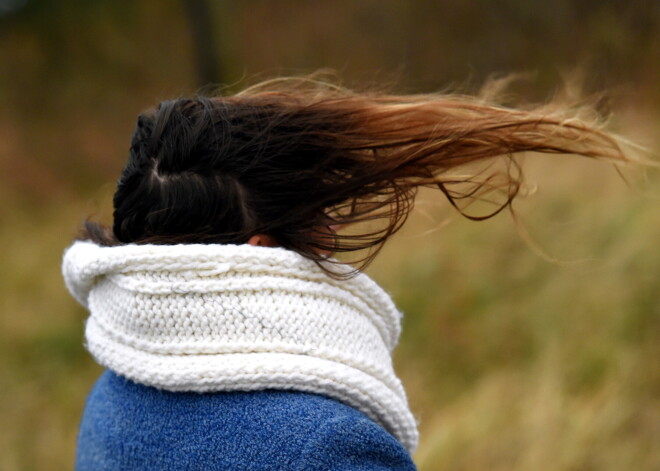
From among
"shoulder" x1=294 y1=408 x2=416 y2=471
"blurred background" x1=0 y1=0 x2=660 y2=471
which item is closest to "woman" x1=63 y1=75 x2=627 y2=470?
"shoulder" x1=294 y1=408 x2=416 y2=471

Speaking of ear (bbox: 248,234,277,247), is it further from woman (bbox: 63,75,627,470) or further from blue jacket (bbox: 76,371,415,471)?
blue jacket (bbox: 76,371,415,471)

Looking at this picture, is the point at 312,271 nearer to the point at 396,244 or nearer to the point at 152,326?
the point at 152,326

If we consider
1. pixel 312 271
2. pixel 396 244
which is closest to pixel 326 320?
pixel 312 271

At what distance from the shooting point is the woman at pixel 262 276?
41.9 inches

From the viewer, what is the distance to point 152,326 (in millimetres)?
1104

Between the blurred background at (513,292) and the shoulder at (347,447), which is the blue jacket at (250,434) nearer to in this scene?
the shoulder at (347,447)

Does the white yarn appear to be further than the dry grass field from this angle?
No

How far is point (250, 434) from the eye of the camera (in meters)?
1.05

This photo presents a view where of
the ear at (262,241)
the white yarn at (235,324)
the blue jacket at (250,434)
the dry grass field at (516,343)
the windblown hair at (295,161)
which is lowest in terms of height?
the blue jacket at (250,434)

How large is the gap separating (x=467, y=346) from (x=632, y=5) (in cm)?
422

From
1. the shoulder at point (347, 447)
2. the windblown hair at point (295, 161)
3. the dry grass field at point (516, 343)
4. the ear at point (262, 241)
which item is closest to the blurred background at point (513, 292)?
the dry grass field at point (516, 343)

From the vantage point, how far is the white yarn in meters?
1.07

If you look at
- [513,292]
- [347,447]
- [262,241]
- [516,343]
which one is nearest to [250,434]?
[347,447]

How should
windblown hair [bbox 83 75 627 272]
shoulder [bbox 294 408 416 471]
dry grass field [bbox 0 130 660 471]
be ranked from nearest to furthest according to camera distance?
1. shoulder [bbox 294 408 416 471]
2. windblown hair [bbox 83 75 627 272]
3. dry grass field [bbox 0 130 660 471]
